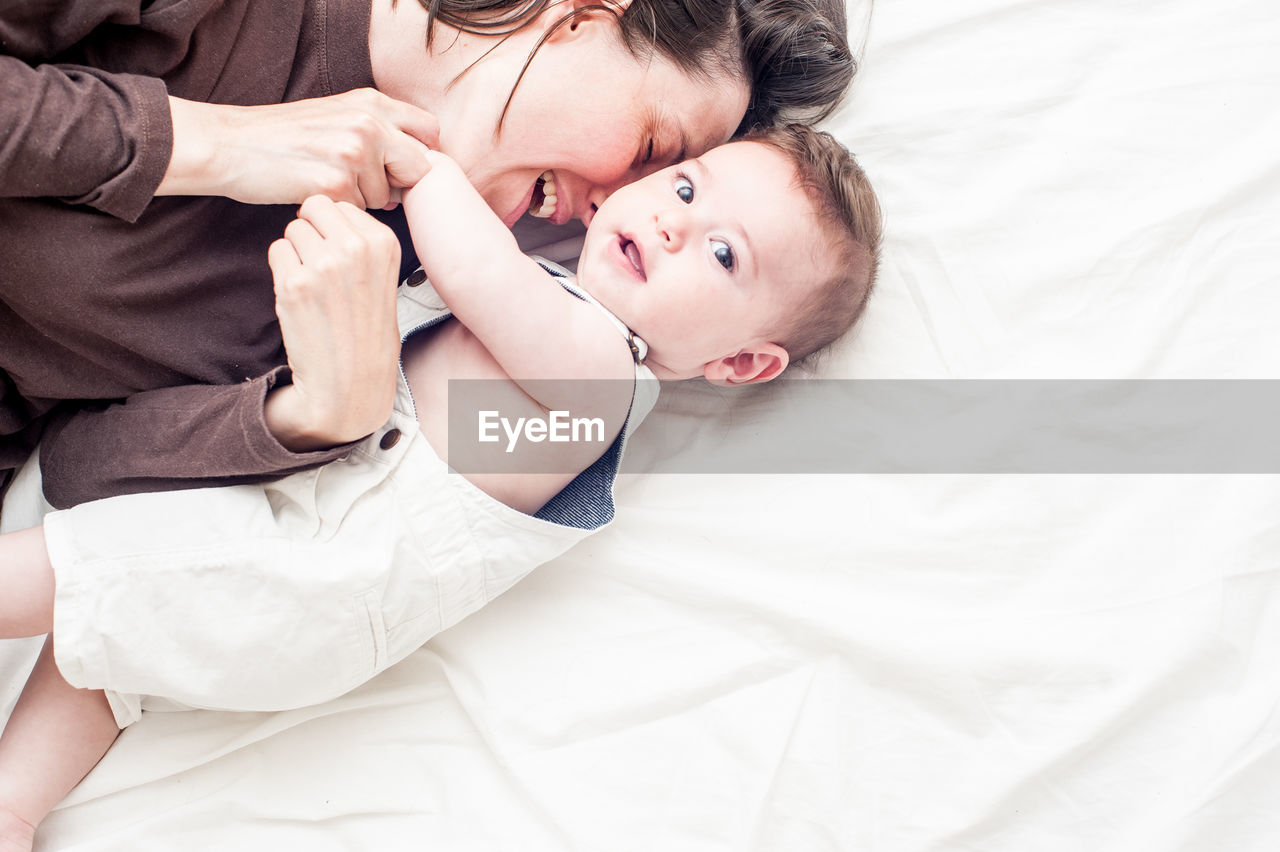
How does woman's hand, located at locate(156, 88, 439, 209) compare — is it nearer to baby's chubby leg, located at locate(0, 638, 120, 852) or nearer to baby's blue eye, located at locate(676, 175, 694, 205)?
baby's blue eye, located at locate(676, 175, 694, 205)

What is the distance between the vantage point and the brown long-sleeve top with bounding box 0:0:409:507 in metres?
0.82

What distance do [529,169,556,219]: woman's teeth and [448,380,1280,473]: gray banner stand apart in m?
0.24

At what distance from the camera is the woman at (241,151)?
841 millimetres

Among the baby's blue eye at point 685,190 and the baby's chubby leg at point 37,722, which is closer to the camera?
the baby's chubby leg at point 37,722

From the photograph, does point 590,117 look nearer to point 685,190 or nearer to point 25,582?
point 685,190

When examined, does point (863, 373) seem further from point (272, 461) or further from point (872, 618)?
point (272, 461)

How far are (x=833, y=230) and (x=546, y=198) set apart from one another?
331mm

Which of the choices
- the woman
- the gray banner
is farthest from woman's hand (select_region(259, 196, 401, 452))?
the gray banner

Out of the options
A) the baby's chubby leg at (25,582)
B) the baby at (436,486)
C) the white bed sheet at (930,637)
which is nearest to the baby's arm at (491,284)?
the baby at (436,486)

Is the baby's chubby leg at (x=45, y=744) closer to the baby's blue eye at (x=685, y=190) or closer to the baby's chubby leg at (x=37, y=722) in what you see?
the baby's chubby leg at (x=37, y=722)

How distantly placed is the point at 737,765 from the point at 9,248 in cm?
87

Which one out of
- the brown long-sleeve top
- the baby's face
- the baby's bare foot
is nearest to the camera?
the brown long-sleeve top

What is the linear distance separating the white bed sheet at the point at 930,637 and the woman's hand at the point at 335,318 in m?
0.32

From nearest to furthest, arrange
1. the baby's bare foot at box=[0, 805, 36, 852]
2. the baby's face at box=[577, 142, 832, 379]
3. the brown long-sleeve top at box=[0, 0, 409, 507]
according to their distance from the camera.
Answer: the brown long-sleeve top at box=[0, 0, 409, 507] → the baby's bare foot at box=[0, 805, 36, 852] → the baby's face at box=[577, 142, 832, 379]
